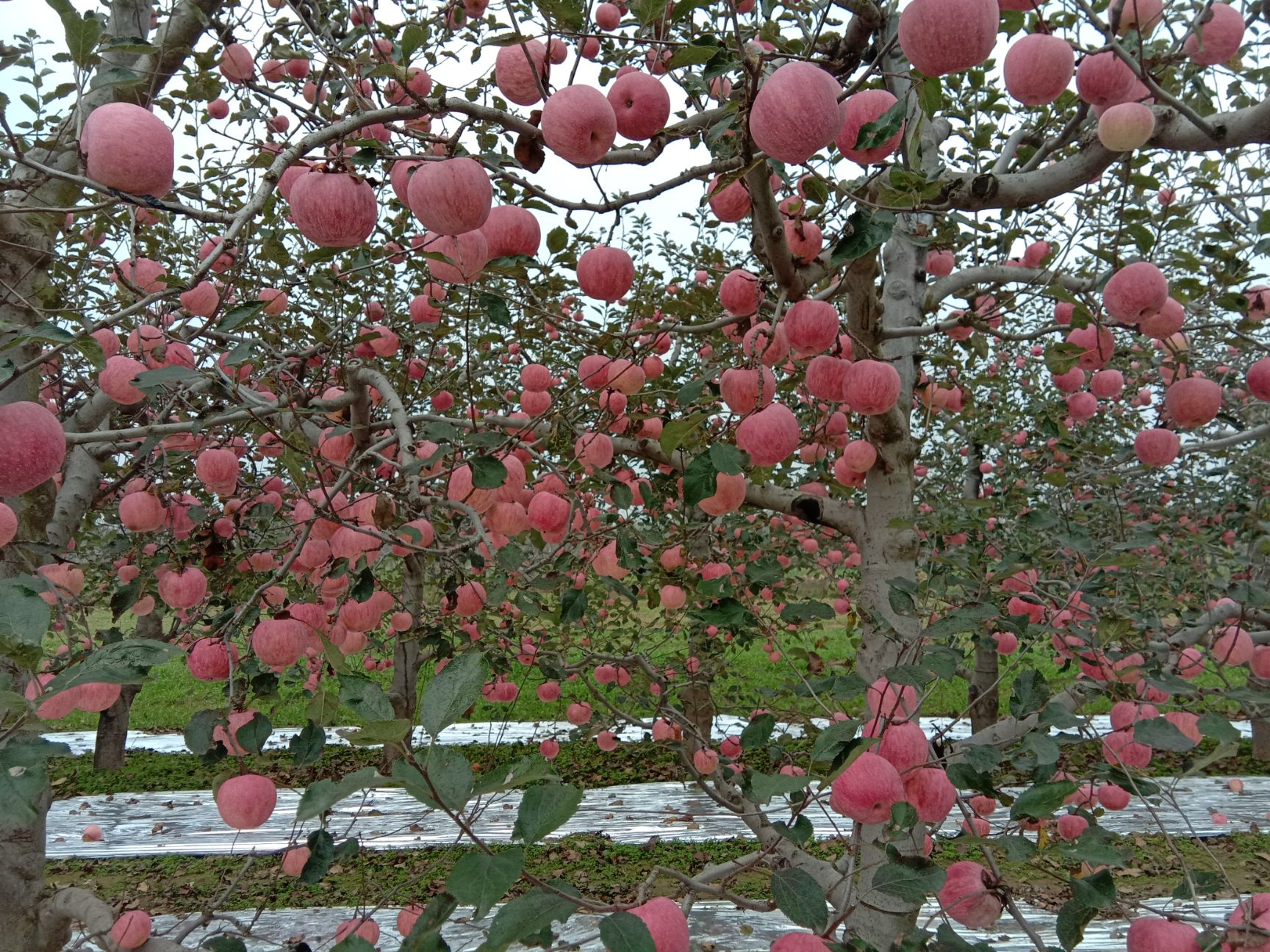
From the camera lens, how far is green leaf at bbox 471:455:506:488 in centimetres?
175

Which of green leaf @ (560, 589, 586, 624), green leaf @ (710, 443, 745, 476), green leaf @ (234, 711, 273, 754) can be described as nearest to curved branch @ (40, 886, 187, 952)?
green leaf @ (234, 711, 273, 754)

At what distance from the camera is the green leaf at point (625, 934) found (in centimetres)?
83

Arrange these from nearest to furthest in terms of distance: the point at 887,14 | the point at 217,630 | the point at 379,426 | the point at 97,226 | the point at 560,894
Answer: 1. the point at 560,894
2. the point at 887,14
3. the point at 217,630
4. the point at 97,226
5. the point at 379,426

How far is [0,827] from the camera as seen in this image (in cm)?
252

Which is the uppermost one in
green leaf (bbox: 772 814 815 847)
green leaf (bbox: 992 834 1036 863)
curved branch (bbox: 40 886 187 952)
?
green leaf (bbox: 772 814 815 847)

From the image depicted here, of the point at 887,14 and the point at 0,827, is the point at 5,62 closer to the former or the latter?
the point at 887,14

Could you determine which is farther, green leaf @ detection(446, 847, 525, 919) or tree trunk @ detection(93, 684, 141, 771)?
tree trunk @ detection(93, 684, 141, 771)

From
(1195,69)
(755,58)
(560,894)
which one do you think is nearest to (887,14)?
(755,58)

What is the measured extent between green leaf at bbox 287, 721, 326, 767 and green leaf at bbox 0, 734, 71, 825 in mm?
530

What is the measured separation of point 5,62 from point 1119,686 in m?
2.90

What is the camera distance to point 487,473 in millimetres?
1763

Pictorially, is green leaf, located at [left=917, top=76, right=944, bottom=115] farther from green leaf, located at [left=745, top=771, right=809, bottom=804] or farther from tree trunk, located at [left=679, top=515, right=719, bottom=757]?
tree trunk, located at [left=679, top=515, right=719, bottom=757]

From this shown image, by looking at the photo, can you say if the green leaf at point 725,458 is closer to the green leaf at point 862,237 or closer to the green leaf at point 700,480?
the green leaf at point 700,480

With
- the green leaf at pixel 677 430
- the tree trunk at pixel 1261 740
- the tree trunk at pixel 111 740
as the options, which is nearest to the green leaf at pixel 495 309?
the green leaf at pixel 677 430
